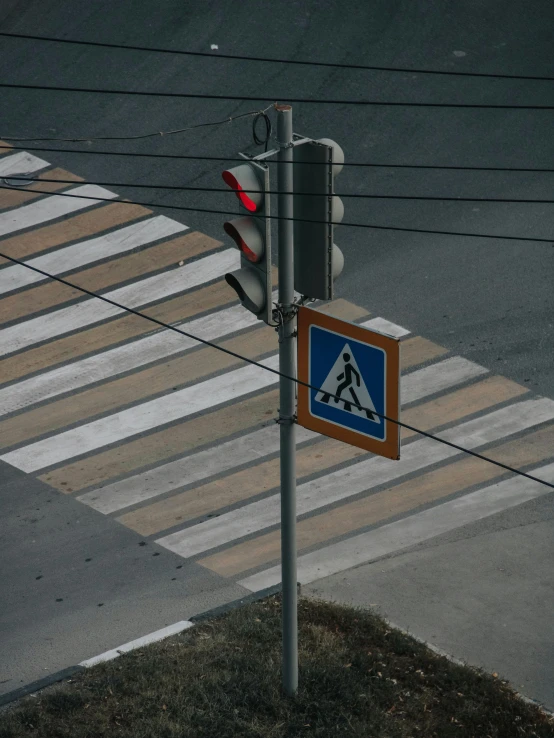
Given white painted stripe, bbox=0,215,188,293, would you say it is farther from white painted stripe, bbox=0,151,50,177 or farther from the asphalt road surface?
white painted stripe, bbox=0,151,50,177

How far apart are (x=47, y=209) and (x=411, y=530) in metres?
8.16

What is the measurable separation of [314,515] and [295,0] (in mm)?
12356

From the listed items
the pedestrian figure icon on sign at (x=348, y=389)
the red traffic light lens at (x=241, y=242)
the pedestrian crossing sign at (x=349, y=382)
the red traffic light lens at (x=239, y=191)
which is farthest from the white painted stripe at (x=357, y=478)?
the red traffic light lens at (x=239, y=191)

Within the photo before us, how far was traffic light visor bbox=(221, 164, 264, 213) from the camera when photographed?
8.45 metres

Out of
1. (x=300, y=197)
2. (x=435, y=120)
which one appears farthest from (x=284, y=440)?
(x=435, y=120)

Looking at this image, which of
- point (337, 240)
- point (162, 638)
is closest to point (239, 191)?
point (162, 638)

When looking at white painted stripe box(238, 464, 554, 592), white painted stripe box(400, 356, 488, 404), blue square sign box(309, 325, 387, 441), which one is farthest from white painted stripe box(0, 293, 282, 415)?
blue square sign box(309, 325, 387, 441)

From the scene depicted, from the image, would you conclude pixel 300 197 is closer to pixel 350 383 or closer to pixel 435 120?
pixel 350 383

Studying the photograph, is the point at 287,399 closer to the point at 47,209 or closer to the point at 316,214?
the point at 316,214

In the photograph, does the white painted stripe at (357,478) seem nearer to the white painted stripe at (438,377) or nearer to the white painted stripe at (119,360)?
the white painted stripe at (438,377)

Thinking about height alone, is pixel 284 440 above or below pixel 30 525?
above

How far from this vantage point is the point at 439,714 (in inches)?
386

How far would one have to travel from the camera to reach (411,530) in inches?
496

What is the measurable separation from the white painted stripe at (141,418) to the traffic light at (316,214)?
5.44m
